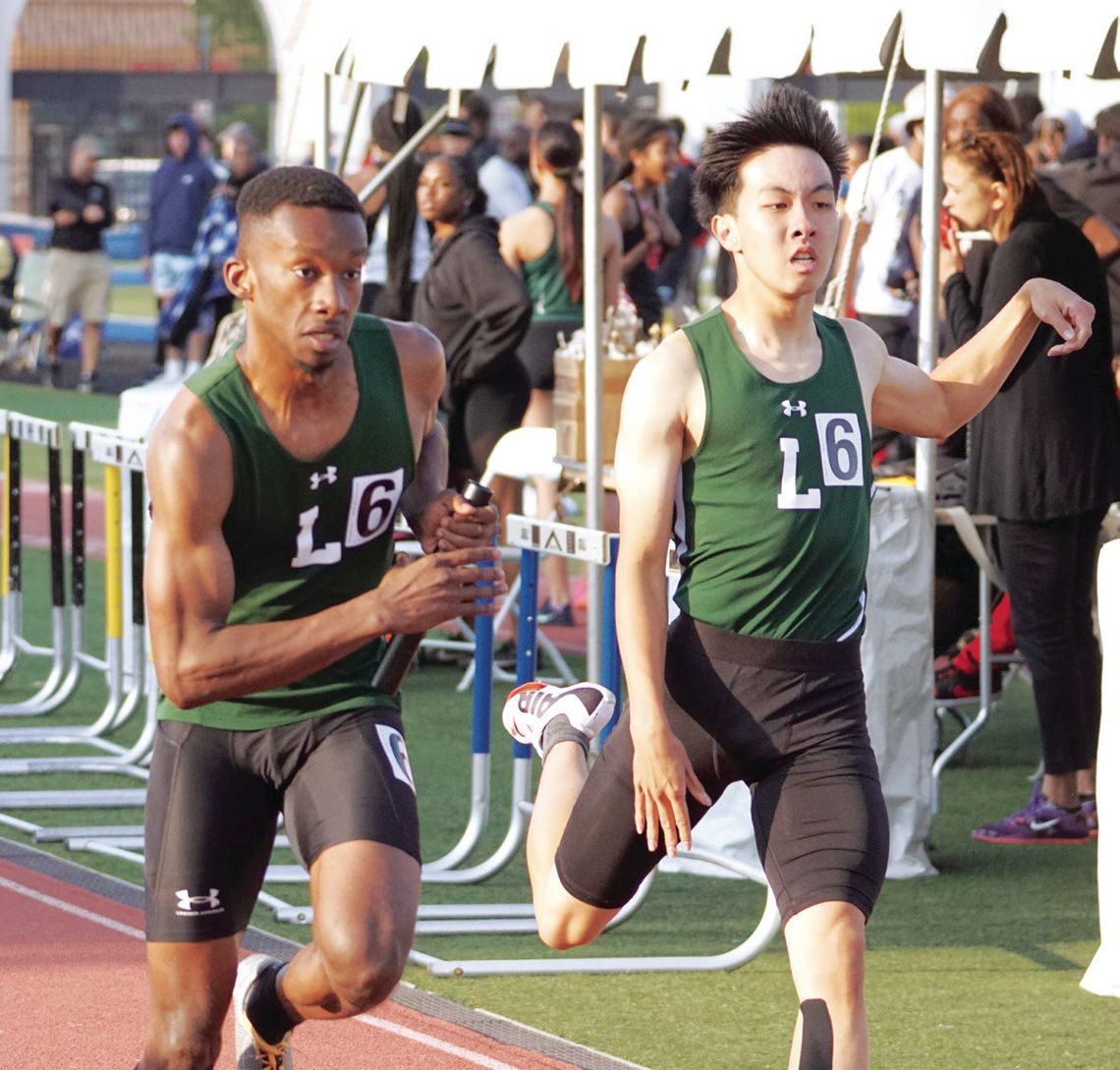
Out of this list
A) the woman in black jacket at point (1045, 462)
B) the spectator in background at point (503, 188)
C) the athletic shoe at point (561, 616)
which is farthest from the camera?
the spectator in background at point (503, 188)

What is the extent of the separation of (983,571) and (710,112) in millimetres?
18909

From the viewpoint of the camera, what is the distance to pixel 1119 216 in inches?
405

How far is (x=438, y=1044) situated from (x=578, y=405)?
412cm

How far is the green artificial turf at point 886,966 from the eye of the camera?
18.4 ft

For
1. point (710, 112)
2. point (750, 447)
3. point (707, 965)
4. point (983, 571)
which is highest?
point (710, 112)

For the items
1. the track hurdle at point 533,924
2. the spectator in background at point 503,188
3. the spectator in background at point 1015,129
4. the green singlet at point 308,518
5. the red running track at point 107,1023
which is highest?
the spectator in background at point 503,188

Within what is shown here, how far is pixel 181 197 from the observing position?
2284 cm

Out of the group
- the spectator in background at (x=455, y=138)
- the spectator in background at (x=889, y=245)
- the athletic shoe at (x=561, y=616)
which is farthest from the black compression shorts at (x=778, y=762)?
the spectator in background at (x=455, y=138)

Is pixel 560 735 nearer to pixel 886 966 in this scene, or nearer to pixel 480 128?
pixel 886 966

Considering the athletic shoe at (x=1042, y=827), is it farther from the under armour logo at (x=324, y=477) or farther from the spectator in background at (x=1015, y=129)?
the under armour logo at (x=324, y=477)

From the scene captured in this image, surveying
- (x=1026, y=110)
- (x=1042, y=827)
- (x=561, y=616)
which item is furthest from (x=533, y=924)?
(x=1026, y=110)

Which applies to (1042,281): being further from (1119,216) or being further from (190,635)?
(1119,216)

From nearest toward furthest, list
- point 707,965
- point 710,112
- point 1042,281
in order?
1. point 1042,281
2. point 707,965
3. point 710,112

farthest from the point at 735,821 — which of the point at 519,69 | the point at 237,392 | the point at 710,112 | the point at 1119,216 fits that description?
the point at 710,112
